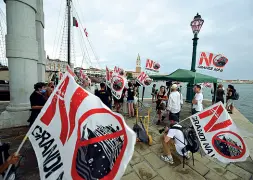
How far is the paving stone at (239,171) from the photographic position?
2.86 meters

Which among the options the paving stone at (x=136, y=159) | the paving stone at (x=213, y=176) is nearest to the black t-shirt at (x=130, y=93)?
the paving stone at (x=136, y=159)

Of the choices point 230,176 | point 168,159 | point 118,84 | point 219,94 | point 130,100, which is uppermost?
point 118,84

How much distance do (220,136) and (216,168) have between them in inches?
45.4

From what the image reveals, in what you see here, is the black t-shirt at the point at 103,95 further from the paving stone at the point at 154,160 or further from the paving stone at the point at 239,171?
the paving stone at the point at 239,171

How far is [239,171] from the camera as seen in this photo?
3.01 metres

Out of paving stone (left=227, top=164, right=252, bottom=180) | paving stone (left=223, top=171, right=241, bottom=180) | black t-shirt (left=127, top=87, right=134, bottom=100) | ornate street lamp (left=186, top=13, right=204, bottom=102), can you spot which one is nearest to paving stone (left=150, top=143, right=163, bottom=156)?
paving stone (left=223, top=171, right=241, bottom=180)

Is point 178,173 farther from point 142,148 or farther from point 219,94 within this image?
point 219,94

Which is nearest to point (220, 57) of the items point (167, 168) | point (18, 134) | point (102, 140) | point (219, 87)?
point (219, 87)

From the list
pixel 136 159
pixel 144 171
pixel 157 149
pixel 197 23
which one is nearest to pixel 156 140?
pixel 157 149

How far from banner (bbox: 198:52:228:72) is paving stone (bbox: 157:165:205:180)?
→ 17.4 feet

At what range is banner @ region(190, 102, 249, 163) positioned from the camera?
2.42 m

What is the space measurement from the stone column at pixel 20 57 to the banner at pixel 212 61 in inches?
303

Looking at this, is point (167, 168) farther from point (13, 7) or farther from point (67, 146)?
point (13, 7)

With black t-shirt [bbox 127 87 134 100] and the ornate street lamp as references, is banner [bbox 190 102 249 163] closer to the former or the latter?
black t-shirt [bbox 127 87 134 100]
